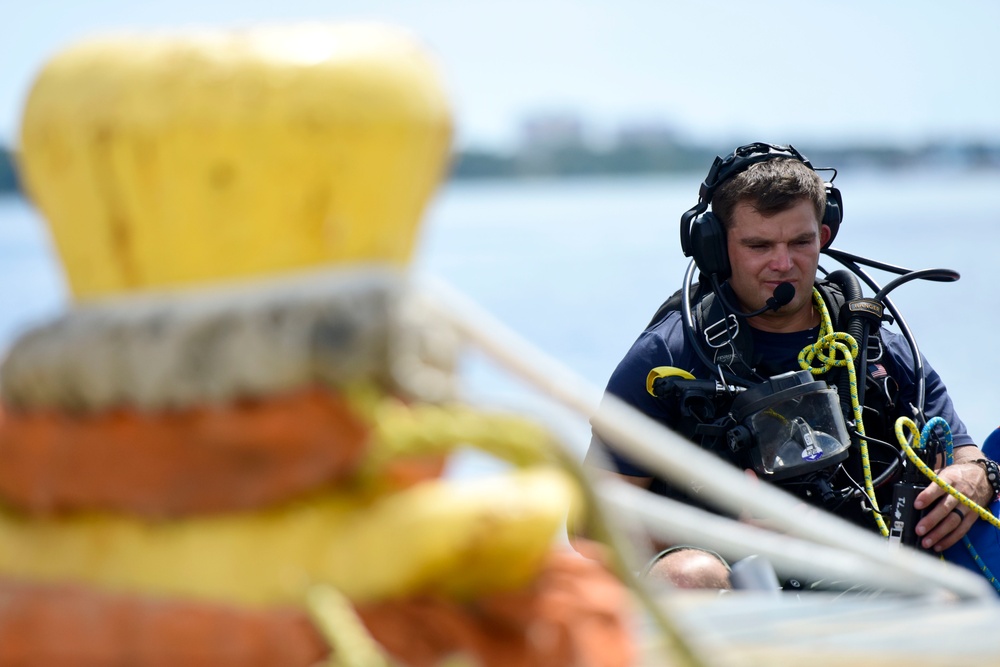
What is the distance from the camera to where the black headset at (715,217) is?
9.86 ft

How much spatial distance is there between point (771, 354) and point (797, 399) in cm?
30

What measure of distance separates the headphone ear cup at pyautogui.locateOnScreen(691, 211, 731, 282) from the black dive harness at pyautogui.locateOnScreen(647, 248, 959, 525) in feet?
0.15

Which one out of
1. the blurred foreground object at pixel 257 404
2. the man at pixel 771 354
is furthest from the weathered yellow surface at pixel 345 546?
the man at pixel 771 354

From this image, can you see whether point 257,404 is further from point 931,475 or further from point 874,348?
point 874,348

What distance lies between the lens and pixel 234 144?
91 centimetres

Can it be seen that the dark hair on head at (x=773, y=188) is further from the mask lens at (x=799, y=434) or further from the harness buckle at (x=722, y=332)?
the mask lens at (x=799, y=434)

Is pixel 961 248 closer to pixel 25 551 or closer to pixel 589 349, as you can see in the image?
pixel 589 349

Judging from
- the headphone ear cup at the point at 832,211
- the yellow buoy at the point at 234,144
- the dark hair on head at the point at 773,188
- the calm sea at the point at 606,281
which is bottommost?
the calm sea at the point at 606,281

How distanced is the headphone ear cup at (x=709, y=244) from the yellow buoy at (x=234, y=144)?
2.09 metres

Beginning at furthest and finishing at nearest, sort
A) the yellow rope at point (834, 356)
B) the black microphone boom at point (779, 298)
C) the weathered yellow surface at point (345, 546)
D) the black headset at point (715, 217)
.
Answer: the black headset at point (715, 217), the black microphone boom at point (779, 298), the yellow rope at point (834, 356), the weathered yellow surface at point (345, 546)

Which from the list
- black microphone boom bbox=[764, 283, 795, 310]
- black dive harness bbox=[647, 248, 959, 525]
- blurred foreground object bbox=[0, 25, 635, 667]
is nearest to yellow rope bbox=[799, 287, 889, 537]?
black dive harness bbox=[647, 248, 959, 525]

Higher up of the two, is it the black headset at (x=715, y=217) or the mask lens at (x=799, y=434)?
the black headset at (x=715, y=217)

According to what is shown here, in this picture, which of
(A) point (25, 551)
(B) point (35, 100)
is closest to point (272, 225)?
(B) point (35, 100)

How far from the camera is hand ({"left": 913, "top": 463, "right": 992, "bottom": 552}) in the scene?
2.65 m
